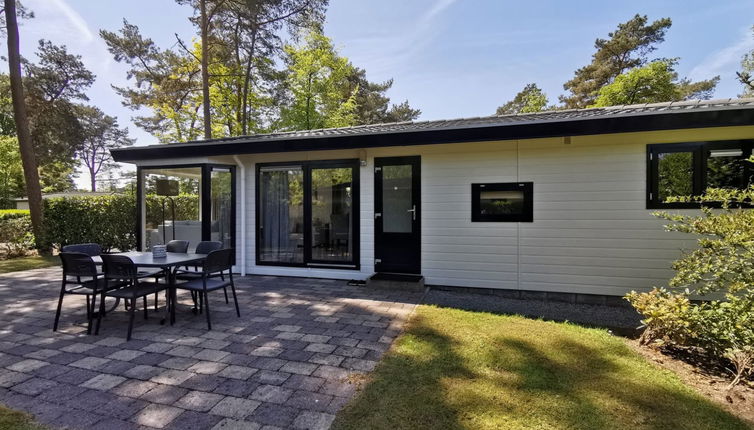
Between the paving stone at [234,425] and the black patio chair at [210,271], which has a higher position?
the black patio chair at [210,271]

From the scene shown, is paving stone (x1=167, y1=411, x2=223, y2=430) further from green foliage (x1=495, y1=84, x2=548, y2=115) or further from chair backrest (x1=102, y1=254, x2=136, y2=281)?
green foliage (x1=495, y1=84, x2=548, y2=115)

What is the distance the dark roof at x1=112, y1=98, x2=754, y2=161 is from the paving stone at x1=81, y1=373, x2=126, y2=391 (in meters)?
3.97

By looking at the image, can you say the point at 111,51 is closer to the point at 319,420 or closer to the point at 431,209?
the point at 431,209

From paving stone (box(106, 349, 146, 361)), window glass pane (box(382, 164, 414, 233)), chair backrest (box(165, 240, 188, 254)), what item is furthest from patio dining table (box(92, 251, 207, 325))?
window glass pane (box(382, 164, 414, 233))

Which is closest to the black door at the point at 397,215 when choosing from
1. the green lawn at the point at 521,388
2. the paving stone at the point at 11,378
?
the green lawn at the point at 521,388

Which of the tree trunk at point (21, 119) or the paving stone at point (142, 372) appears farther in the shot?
the tree trunk at point (21, 119)

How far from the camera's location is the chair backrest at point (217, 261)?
11.8ft

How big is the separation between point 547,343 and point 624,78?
17.4 metres

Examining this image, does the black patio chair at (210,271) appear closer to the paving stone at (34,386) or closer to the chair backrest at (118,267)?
the chair backrest at (118,267)

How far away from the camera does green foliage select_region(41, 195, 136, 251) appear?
28.8 ft

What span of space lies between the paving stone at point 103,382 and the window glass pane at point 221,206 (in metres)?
4.01

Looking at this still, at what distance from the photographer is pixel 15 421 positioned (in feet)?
6.60

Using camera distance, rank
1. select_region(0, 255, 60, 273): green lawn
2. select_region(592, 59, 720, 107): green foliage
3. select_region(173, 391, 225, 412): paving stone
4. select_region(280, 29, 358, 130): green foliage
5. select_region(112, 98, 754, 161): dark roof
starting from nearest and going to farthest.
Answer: select_region(173, 391, 225, 412): paving stone, select_region(112, 98, 754, 161): dark roof, select_region(0, 255, 60, 273): green lawn, select_region(592, 59, 720, 107): green foliage, select_region(280, 29, 358, 130): green foliage

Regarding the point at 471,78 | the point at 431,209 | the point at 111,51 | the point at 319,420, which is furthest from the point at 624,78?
the point at 111,51
